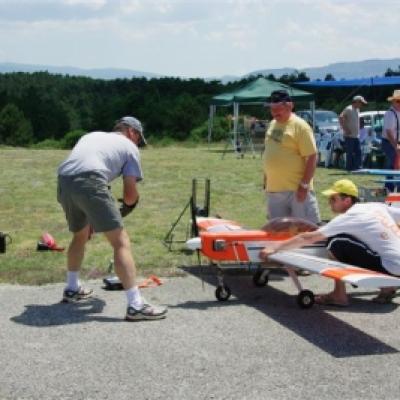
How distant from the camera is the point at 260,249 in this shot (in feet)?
21.0

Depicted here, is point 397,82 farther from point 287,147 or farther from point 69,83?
point 69,83

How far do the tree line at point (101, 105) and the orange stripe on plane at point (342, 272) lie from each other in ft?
91.3

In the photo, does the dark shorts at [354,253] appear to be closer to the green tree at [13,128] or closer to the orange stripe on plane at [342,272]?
the orange stripe on plane at [342,272]

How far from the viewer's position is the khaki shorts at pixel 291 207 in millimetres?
7062

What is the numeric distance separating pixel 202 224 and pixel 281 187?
0.88 metres

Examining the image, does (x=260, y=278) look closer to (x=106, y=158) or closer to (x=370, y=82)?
(x=106, y=158)

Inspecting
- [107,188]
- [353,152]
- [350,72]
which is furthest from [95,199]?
[350,72]

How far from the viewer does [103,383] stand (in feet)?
14.6

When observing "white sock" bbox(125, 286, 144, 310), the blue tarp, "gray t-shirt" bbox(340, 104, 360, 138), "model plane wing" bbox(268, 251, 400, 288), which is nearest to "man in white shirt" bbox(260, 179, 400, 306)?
"model plane wing" bbox(268, 251, 400, 288)

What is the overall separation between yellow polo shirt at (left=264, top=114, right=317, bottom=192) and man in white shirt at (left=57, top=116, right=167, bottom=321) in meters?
1.54

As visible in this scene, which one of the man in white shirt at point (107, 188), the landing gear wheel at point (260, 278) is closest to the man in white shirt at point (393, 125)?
the landing gear wheel at point (260, 278)

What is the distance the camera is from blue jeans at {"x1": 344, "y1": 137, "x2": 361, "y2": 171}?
16.4 meters

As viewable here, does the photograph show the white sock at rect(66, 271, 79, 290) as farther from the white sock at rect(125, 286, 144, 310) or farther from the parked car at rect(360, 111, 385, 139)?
the parked car at rect(360, 111, 385, 139)

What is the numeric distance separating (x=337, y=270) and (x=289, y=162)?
1.74 metres
